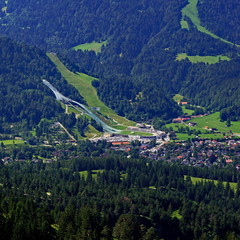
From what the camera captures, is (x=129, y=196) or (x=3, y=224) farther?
(x=129, y=196)

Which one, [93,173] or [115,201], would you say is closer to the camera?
[115,201]

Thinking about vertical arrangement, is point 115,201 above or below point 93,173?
below

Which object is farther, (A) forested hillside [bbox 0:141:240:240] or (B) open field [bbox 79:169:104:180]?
(B) open field [bbox 79:169:104:180]

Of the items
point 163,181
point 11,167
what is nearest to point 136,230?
point 163,181

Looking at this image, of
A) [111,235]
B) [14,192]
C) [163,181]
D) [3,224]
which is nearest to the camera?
[3,224]

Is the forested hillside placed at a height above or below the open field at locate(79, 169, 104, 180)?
below

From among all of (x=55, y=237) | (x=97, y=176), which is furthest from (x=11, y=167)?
(x=55, y=237)

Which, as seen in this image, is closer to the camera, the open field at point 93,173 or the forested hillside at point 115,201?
the forested hillside at point 115,201

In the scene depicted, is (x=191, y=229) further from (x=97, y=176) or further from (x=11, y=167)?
(x=11, y=167)

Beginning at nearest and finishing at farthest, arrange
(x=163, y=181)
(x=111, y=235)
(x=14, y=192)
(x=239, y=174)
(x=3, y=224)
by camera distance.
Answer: (x=3, y=224), (x=111, y=235), (x=14, y=192), (x=163, y=181), (x=239, y=174)

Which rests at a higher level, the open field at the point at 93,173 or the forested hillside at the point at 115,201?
the open field at the point at 93,173
